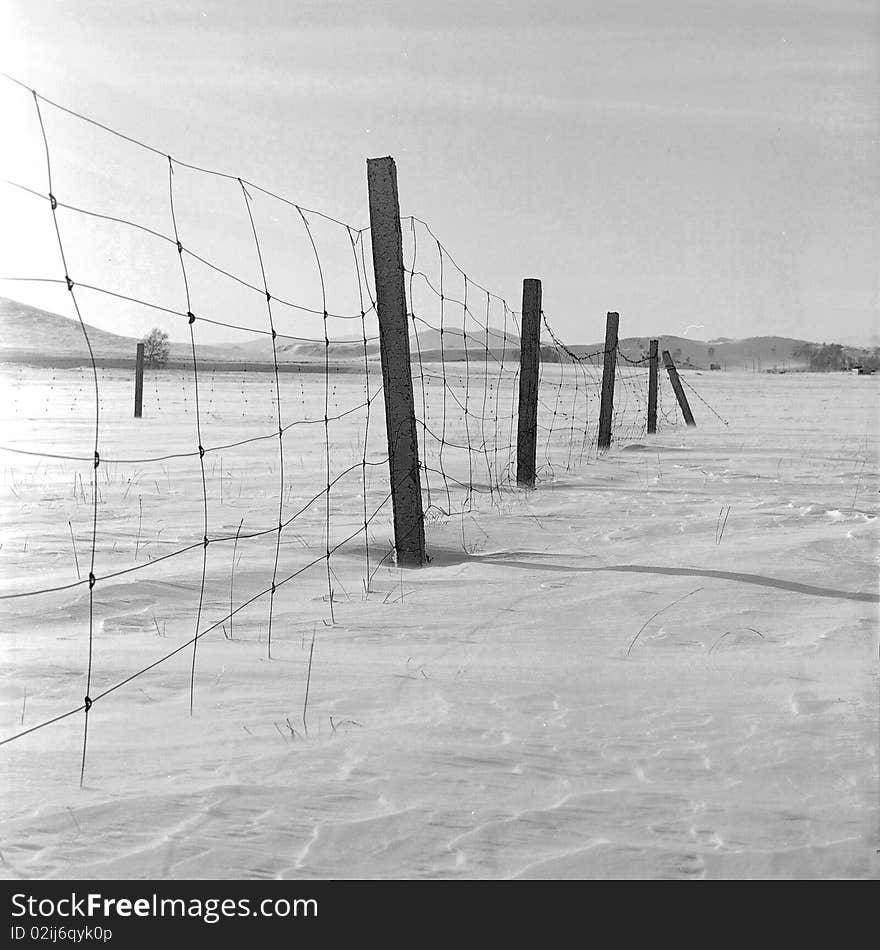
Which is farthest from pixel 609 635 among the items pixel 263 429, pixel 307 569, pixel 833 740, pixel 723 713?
pixel 263 429

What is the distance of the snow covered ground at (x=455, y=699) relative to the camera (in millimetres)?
2502

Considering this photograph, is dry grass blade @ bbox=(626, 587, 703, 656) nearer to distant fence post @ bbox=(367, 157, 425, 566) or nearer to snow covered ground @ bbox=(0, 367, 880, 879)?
snow covered ground @ bbox=(0, 367, 880, 879)

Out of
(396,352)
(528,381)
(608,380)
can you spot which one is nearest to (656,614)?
(396,352)

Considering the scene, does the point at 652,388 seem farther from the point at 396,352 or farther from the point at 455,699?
the point at 455,699

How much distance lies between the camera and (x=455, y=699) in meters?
3.48

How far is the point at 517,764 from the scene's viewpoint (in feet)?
9.66

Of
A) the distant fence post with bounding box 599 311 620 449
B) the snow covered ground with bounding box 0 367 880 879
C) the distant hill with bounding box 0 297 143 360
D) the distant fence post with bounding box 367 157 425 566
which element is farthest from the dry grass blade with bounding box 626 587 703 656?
the distant hill with bounding box 0 297 143 360

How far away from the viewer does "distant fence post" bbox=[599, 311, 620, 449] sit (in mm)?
12641

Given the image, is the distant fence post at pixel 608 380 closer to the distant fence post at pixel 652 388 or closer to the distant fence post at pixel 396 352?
the distant fence post at pixel 652 388

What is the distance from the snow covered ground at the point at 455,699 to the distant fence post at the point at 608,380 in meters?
5.37

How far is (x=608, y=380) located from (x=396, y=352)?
24.2 ft

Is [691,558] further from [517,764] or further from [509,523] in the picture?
[517,764]

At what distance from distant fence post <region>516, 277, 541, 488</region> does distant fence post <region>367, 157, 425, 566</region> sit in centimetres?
334
